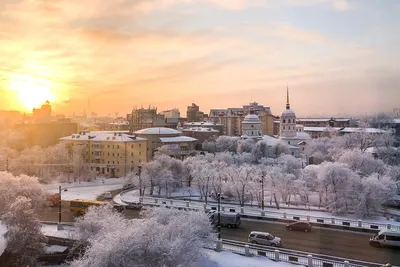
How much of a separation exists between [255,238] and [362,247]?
16.3 feet

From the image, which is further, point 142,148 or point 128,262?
point 142,148

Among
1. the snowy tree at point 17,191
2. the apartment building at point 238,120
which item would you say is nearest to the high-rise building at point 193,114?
the apartment building at point 238,120

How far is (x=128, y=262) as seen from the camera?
1098 centimetres

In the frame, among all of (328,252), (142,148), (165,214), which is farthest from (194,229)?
(142,148)

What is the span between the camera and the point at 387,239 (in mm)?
17062

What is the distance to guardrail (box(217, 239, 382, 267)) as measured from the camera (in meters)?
14.7

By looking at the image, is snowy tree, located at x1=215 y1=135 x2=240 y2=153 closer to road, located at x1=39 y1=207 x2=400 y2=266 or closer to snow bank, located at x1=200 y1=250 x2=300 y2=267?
road, located at x1=39 y1=207 x2=400 y2=266

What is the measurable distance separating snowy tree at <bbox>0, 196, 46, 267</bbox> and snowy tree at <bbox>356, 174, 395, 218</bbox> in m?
19.7

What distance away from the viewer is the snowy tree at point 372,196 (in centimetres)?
2488

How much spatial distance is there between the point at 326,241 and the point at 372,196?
28.7 ft

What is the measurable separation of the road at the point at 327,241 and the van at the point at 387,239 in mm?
272

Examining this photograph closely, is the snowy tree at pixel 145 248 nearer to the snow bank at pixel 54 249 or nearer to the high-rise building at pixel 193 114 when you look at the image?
the snow bank at pixel 54 249

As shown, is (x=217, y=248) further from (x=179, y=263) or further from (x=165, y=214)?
(x=179, y=263)

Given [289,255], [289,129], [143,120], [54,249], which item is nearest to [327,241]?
[289,255]
